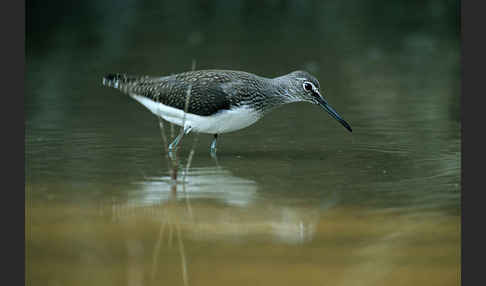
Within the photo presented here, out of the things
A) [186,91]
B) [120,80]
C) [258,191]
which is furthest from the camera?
[120,80]

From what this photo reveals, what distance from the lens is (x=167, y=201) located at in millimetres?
7879

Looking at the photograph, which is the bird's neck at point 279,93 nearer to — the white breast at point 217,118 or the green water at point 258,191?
the white breast at point 217,118

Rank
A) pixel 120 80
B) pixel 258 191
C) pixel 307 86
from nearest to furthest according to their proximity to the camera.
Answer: pixel 258 191 < pixel 307 86 < pixel 120 80

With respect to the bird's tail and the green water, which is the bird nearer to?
the bird's tail

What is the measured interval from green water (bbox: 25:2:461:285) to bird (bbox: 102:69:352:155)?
42cm

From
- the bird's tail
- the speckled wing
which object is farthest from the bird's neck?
the bird's tail

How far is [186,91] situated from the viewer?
994 cm

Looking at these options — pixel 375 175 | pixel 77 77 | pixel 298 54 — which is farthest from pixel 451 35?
pixel 375 175

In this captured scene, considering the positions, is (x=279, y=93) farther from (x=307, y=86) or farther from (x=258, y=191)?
(x=258, y=191)

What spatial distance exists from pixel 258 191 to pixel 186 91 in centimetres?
212

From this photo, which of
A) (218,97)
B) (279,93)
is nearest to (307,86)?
(279,93)

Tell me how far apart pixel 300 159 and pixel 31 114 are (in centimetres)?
461

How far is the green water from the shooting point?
20.1ft

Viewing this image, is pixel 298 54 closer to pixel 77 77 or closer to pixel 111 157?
pixel 77 77
